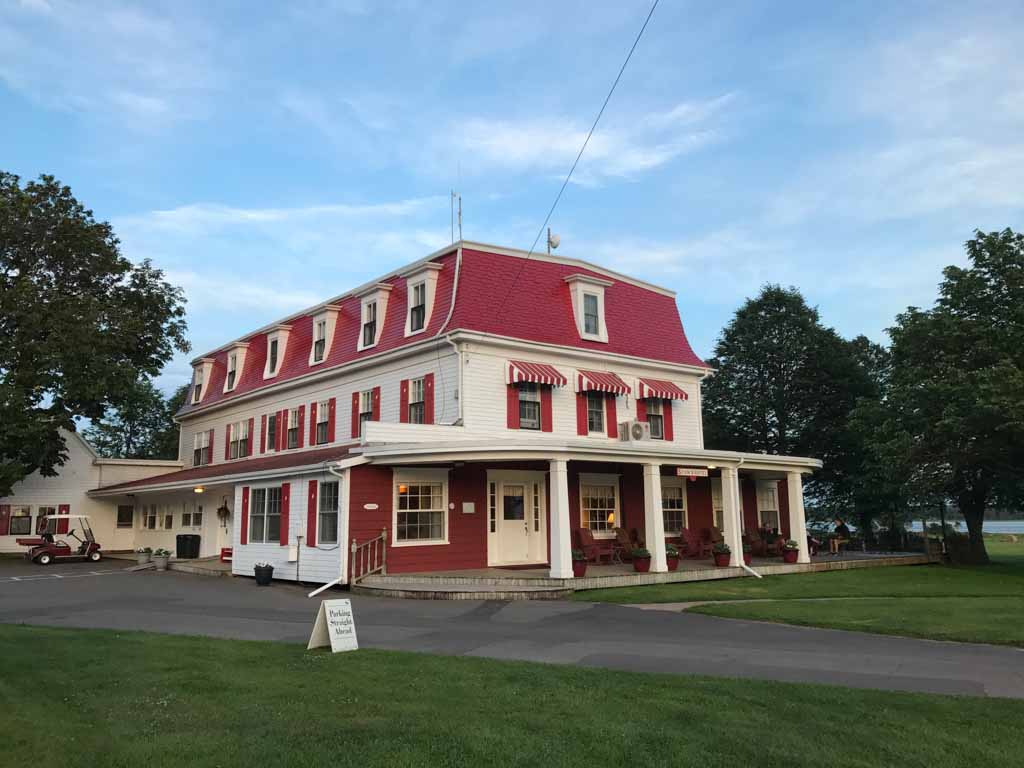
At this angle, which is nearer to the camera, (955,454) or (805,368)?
(955,454)

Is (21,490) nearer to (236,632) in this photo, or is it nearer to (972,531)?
(236,632)

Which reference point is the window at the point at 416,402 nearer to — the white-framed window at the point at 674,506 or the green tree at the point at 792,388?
the white-framed window at the point at 674,506

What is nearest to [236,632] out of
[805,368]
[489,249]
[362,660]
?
[362,660]

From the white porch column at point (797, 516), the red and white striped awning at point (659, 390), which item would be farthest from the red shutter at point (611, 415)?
the white porch column at point (797, 516)

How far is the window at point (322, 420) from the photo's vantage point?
84.1 ft

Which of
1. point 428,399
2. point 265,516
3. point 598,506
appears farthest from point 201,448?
point 598,506

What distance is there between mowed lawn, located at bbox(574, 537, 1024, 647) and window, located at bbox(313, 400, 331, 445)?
12213 millimetres

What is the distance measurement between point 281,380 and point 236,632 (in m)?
17.4

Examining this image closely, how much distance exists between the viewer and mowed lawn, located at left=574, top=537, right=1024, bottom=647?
11.9 m

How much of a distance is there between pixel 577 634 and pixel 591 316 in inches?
552

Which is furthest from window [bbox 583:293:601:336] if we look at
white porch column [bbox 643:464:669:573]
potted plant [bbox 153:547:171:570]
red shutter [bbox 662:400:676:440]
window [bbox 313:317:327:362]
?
potted plant [bbox 153:547:171:570]

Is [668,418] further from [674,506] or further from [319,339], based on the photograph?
[319,339]

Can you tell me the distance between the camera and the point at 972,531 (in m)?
28.4

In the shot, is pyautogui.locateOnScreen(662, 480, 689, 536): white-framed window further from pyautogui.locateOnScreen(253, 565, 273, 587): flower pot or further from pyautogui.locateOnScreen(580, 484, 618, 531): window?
pyautogui.locateOnScreen(253, 565, 273, 587): flower pot
